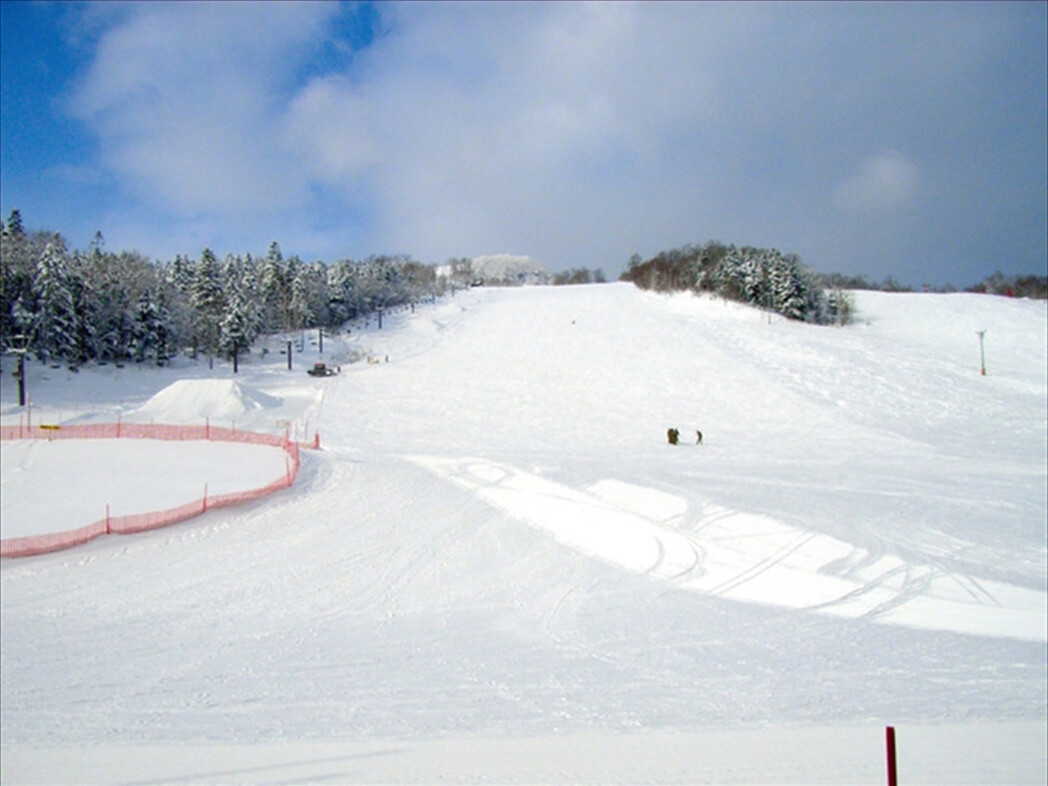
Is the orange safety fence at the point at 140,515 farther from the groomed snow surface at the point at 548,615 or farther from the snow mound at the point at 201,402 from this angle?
the snow mound at the point at 201,402

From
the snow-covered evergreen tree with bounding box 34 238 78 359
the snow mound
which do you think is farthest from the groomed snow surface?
the snow-covered evergreen tree with bounding box 34 238 78 359

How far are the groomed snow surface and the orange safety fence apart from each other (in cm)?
42

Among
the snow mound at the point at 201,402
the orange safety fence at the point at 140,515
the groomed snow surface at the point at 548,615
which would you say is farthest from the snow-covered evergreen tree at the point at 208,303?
the groomed snow surface at the point at 548,615

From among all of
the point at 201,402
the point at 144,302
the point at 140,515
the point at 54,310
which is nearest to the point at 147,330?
the point at 144,302

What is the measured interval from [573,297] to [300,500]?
89.2m

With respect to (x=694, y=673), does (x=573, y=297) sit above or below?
above

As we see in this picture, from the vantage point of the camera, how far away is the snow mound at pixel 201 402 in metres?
39.2

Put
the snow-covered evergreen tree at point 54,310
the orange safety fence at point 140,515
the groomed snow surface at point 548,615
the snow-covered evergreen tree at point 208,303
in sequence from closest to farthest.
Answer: the groomed snow surface at point 548,615 < the orange safety fence at point 140,515 < the snow-covered evergreen tree at point 54,310 < the snow-covered evergreen tree at point 208,303

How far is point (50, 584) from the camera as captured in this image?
13.6m

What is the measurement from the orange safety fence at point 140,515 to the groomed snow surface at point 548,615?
1.38 feet

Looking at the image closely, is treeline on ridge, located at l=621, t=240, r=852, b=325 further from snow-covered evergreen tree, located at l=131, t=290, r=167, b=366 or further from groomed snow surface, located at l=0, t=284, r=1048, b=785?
snow-covered evergreen tree, located at l=131, t=290, r=167, b=366

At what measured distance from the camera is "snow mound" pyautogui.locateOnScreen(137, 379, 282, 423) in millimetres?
39219

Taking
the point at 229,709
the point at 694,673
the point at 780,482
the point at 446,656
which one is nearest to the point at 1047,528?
the point at 780,482

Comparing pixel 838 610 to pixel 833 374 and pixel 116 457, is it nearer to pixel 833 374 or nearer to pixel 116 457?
pixel 116 457
